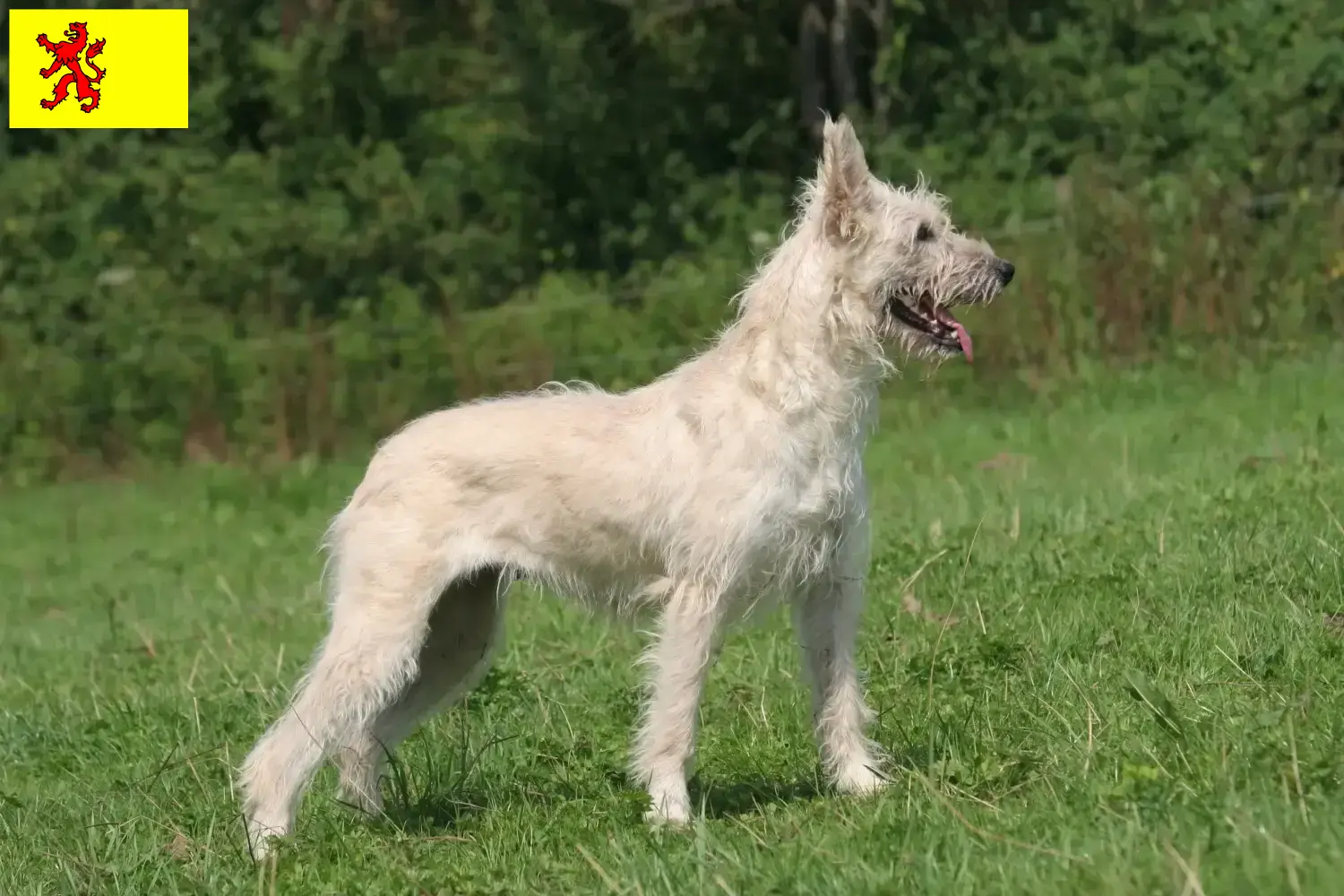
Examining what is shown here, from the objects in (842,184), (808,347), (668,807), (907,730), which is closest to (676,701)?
(668,807)

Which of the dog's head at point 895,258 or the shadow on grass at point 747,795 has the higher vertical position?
the dog's head at point 895,258

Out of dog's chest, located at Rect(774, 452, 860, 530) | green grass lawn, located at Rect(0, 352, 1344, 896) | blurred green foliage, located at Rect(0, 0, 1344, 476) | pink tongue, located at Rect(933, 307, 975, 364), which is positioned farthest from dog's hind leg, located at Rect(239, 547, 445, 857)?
blurred green foliage, located at Rect(0, 0, 1344, 476)

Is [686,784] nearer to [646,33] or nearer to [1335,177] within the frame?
[1335,177]

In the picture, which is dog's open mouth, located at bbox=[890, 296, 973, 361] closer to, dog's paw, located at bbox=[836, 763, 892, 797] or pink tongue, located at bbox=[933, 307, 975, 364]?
pink tongue, located at bbox=[933, 307, 975, 364]

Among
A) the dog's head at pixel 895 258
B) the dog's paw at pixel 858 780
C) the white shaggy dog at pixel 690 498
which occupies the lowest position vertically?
the dog's paw at pixel 858 780

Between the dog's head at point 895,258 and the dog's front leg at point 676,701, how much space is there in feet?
3.61

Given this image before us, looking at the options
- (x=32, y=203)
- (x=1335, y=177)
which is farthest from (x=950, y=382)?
(x=32, y=203)

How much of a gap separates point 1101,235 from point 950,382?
5.79ft

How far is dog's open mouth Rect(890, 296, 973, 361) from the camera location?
233 inches

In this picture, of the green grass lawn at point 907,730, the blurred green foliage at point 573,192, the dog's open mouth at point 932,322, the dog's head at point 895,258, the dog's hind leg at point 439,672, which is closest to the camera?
the green grass lawn at point 907,730

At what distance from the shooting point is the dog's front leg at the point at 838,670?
5.80 m

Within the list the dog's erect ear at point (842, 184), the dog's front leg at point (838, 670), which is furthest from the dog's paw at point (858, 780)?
the dog's erect ear at point (842, 184)

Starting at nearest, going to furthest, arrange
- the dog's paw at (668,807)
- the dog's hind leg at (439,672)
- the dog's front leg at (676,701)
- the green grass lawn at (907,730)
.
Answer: the green grass lawn at (907,730) < the dog's paw at (668,807) < the dog's front leg at (676,701) < the dog's hind leg at (439,672)

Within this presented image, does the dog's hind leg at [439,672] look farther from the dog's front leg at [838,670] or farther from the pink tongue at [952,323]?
the pink tongue at [952,323]
